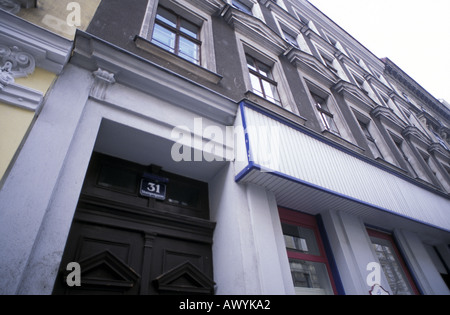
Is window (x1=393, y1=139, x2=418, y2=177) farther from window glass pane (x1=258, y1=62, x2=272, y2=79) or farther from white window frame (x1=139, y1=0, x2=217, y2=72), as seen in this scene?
white window frame (x1=139, y1=0, x2=217, y2=72)

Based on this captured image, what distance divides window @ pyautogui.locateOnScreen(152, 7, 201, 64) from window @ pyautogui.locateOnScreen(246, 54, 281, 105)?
166 cm

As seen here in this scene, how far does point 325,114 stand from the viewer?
7.98 m

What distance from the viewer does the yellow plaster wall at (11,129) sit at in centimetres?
232

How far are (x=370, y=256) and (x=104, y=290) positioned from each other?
4788 mm

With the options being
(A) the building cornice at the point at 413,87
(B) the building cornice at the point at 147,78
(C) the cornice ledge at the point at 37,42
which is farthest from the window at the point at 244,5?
(A) the building cornice at the point at 413,87

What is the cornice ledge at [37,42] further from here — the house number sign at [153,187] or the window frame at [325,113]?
the window frame at [325,113]

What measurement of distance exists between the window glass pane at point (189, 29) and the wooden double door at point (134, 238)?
12.4 feet

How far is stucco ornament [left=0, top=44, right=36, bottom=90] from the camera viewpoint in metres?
2.70

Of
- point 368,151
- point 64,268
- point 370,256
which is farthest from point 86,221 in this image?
point 368,151

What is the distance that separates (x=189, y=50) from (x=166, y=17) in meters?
1.19

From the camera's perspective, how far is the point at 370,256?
190 inches

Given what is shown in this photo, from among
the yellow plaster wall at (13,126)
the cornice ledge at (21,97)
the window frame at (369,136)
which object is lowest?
the yellow plaster wall at (13,126)

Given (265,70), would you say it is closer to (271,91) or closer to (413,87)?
(271,91)

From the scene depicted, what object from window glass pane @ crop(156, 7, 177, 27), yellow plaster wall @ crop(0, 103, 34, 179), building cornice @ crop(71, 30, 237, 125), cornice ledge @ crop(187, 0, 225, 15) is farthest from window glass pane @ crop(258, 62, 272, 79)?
yellow plaster wall @ crop(0, 103, 34, 179)
